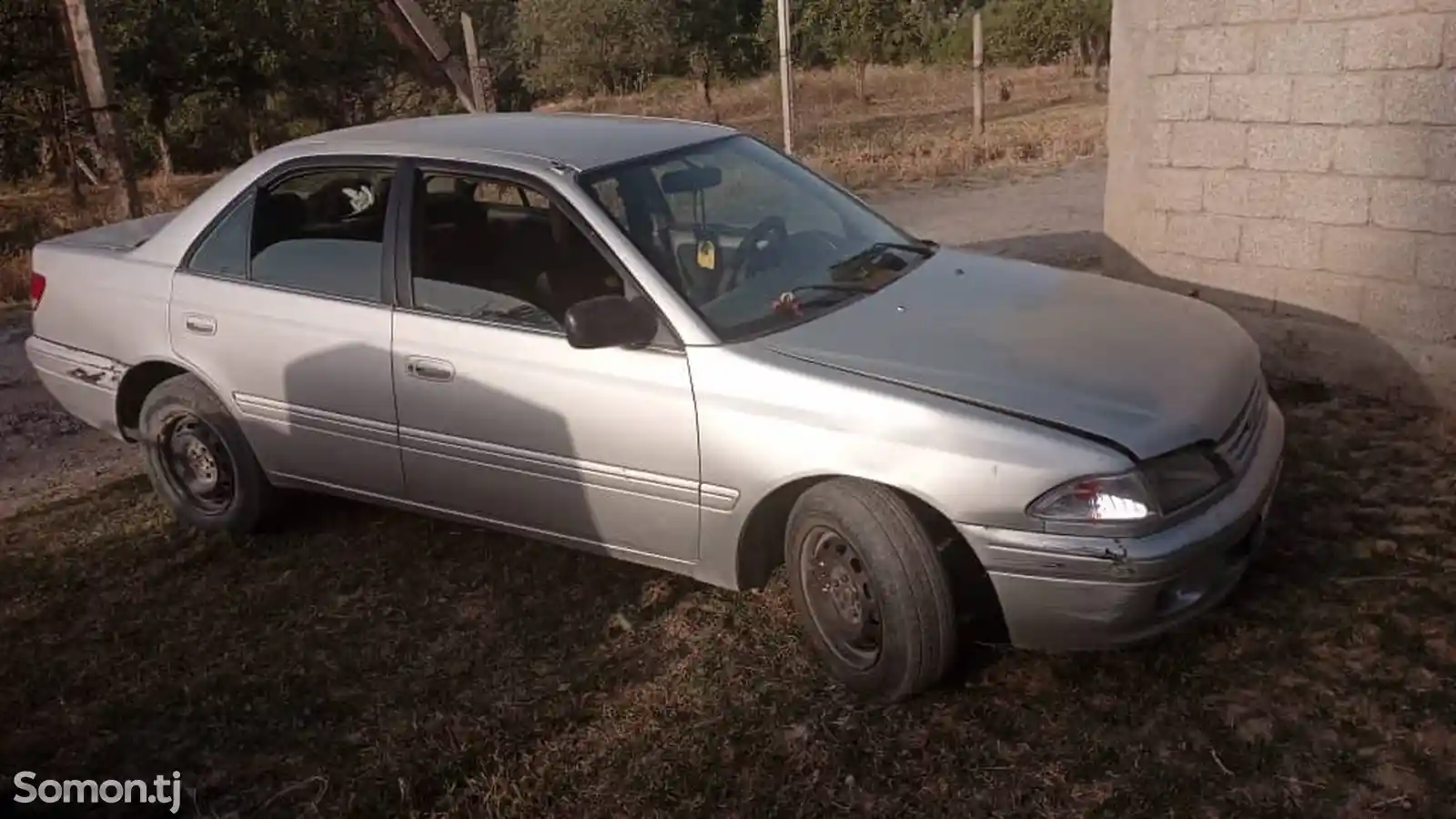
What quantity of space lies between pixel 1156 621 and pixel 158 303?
385 centimetres

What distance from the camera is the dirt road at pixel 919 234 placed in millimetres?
6109

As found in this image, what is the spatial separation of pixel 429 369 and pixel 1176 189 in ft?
13.0

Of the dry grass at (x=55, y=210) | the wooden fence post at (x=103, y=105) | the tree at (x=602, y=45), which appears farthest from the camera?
the tree at (x=602, y=45)

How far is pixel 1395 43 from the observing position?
526 centimetres

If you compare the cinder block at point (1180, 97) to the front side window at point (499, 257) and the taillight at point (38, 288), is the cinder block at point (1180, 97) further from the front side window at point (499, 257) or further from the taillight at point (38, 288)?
the taillight at point (38, 288)

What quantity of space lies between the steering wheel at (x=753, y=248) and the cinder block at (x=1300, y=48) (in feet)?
9.14

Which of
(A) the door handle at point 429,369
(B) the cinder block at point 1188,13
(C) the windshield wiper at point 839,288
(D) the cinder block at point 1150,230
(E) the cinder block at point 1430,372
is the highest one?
(B) the cinder block at point 1188,13

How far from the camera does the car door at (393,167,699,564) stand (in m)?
3.82

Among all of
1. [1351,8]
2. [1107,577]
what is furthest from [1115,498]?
[1351,8]

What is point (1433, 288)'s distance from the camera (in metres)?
5.37

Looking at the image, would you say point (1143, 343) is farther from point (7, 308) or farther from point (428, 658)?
point (7, 308)

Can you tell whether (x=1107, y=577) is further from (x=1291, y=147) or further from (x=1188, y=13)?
(x=1188, y=13)

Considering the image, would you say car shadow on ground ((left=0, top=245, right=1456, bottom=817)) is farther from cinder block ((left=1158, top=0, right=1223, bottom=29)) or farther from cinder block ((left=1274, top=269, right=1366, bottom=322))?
cinder block ((left=1158, top=0, right=1223, bottom=29))

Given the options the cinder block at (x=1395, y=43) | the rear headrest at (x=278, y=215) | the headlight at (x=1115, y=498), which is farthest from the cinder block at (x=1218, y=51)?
the rear headrest at (x=278, y=215)
